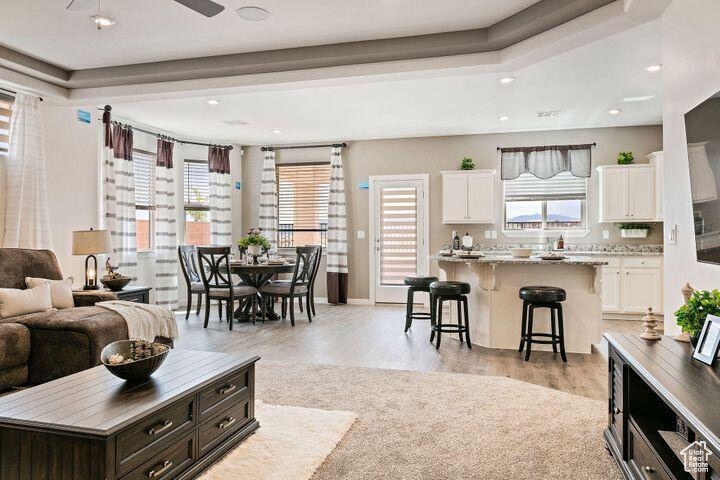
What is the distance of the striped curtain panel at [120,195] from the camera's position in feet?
20.1

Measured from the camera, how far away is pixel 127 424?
1.86 meters

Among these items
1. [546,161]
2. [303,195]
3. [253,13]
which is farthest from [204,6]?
[546,161]

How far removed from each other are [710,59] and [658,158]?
15.5 ft

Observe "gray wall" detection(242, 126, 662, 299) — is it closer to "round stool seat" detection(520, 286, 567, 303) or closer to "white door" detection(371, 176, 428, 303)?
"white door" detection(371, 176, 428, 303)

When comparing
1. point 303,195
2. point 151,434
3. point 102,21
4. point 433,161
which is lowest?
point 151,434

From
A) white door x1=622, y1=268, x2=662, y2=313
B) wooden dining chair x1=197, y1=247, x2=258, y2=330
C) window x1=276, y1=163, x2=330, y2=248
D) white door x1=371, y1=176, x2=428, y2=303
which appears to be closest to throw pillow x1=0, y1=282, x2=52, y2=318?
wooden dining chair x1=197, y1=247, x2=258, y2=330

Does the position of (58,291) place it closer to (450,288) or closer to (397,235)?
(450,288)

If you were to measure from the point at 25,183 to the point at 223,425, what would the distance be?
3.76 meters

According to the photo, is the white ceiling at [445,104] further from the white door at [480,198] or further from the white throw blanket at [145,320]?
the white throw blanket at [145,320]

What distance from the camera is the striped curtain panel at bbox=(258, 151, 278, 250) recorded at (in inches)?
328

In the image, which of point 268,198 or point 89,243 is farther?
point 268,198

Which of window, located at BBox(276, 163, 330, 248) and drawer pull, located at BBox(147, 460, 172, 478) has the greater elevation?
window, located at BBox(276, 163, 330, 248)

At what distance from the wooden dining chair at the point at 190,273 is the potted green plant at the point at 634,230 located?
5852mm

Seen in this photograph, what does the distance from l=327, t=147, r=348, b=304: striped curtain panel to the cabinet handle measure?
5.90 meters
